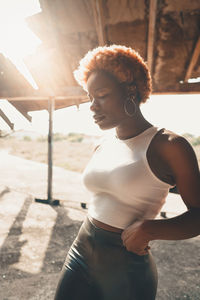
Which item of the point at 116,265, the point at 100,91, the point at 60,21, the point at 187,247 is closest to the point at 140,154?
the point at 100,91

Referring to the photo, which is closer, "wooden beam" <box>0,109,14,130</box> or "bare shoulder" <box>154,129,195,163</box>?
"bare shoulder" <box>154,129,195,163</box>

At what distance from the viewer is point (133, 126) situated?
1.40 meters

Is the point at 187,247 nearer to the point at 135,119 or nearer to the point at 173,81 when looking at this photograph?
the point at 173,81

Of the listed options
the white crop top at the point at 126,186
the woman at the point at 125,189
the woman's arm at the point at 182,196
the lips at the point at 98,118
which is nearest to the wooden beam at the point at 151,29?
the woman at the point at 125,189

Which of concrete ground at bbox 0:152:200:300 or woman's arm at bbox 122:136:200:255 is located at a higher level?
woman's arm at bbox 122:136:200:255

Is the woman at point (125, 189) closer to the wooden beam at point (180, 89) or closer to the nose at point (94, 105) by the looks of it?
the nose at point (94, 105)

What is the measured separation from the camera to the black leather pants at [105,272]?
1214 mm

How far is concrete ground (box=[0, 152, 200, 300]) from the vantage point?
132 inches

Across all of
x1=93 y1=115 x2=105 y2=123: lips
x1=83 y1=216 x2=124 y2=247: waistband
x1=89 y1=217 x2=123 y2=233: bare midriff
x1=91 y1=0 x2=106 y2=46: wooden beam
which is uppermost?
x1=91 y1=0 x2=106 y2=46: wooden beam

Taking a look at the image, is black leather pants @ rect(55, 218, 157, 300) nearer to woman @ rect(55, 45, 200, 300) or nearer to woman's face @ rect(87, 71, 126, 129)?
woman @ rect(55, 45, 200, 300)

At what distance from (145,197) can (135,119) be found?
0.47 m

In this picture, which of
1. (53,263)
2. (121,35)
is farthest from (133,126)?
(53,263)

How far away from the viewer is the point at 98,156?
1.47m

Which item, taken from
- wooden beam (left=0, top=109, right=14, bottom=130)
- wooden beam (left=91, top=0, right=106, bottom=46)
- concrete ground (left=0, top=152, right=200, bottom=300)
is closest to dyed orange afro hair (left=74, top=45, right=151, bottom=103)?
wooden beam (left=91, top=0, right=106, bottom=46)
